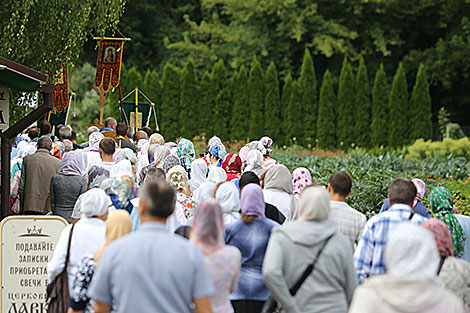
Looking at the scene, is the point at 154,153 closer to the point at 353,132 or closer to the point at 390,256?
the point at 390,256

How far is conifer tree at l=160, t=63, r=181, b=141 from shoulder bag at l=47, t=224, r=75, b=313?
23006mm

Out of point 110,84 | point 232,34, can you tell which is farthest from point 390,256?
point 232,34

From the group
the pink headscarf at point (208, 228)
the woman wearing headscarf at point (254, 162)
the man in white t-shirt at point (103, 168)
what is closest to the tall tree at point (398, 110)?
the woman wearing headscarf at point (254, 162)

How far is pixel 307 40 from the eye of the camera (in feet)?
112

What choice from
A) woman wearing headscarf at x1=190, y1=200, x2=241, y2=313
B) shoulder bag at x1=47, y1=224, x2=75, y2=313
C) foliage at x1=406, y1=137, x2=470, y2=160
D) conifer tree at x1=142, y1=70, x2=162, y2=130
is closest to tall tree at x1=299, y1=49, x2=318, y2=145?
foliage at x1=406, y1=137, x2=470, y2=160

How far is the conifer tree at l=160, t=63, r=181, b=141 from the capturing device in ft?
94.3

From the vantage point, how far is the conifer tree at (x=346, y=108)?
29031mm

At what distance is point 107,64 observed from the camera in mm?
19781

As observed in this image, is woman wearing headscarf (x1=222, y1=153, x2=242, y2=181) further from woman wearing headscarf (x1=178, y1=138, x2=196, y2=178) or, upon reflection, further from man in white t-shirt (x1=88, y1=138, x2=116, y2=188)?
man in white t-shirt (x1=88, y1=138, x2=116, y2=188)

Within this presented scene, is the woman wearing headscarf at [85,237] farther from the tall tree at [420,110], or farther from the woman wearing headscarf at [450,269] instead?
the tall tree at [420,110]

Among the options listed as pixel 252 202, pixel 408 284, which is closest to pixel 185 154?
pixel 252 202

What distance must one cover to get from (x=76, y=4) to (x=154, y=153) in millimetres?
4082

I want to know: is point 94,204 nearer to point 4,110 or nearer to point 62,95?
point 4,110

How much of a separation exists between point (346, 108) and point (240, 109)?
425 cm
